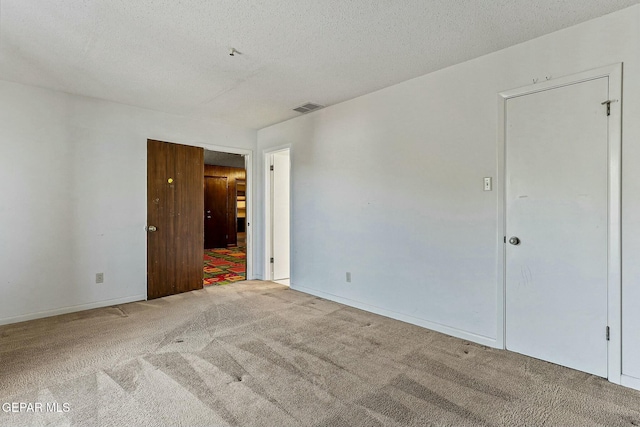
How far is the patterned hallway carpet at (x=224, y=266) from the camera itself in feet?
17.4

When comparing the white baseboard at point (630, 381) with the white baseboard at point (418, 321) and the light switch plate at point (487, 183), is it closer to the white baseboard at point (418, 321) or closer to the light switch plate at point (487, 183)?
the white baseboard at point (418, 321)

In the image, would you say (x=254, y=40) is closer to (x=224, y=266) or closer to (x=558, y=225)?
(x=558, y=225)

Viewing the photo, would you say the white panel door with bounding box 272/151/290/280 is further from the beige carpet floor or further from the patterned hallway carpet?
the beige carpet floor

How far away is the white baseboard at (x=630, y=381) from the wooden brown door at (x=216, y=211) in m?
8.41

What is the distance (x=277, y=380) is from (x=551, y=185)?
8.12 feet

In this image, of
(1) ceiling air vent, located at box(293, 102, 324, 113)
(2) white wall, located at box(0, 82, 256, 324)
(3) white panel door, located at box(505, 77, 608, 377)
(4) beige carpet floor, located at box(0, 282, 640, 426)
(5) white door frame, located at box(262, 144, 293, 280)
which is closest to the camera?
(4) beige carpet floor, located at box(0, 282, 640, 426)

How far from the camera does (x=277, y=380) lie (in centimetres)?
219

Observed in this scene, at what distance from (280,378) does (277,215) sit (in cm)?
336

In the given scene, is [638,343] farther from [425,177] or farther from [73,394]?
[73,394]

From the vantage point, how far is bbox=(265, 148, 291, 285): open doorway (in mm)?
5262

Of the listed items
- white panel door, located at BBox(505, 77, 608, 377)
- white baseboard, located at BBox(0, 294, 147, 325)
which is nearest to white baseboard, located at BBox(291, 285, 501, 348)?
white panel door, located at BBox(505, 77, 608, 377)

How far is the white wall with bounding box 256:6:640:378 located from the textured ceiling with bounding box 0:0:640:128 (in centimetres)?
19

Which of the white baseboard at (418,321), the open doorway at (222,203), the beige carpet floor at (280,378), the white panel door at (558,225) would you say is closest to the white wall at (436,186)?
the white baseboard at (418,321)

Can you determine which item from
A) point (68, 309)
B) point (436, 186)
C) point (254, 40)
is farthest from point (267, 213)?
point (254, 40)
